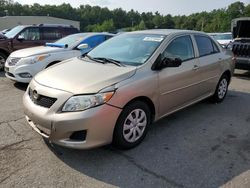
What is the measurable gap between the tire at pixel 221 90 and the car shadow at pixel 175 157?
1.09 meters

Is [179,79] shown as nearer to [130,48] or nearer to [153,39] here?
[153,39]

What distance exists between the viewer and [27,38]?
1020cm

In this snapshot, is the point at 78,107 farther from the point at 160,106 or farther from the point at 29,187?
the point at 160,106

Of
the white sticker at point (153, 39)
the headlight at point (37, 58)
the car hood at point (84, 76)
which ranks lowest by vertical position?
the headlight at point (37, 58)

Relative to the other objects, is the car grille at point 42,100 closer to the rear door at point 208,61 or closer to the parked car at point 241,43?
the rear door at point 208,61

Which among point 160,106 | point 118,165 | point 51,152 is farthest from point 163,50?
point 51,152

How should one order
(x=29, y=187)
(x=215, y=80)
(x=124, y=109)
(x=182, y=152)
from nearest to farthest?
(x=29, y=187) < (x=124, y=109) < (x=182, y=152) < (x=215, y=80)

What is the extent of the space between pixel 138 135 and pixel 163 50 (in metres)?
1.35

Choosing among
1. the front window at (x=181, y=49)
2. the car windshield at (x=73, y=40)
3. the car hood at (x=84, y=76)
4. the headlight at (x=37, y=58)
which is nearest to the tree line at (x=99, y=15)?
the car windshield at (x=73, y=40)

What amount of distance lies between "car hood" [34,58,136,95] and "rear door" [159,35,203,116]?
0.67 metres

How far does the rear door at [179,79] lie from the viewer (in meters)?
4.12

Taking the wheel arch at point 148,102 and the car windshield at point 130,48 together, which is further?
the car windshield at point 130,48

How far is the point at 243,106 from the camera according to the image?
230 inches

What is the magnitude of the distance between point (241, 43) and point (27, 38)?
7632mm
